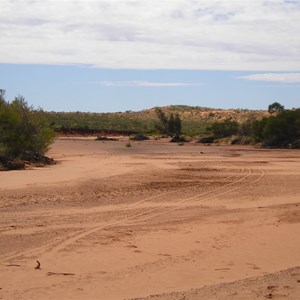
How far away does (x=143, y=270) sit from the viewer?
30.9 feet

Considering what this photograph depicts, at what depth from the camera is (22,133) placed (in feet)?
113

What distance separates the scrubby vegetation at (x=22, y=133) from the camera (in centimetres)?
3244

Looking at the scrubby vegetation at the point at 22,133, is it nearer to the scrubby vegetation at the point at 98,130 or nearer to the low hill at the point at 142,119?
the scrubby vegetation at the point at 98,130

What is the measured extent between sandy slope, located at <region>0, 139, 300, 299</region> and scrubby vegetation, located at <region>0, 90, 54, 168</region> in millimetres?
9843

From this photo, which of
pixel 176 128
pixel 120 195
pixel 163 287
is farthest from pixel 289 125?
pixel 163 287

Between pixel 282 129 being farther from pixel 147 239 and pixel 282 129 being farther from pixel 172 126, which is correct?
pixel 147 239

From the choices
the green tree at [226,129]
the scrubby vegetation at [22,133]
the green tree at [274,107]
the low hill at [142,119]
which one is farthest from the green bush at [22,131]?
the green tree at [274,107]

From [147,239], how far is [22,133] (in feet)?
78.1

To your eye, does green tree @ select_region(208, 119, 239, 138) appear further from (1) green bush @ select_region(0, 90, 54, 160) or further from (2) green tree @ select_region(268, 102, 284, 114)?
(1) green bush @ select_region(0, 90, 54, 160)

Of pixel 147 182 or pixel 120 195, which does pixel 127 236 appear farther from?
pixel 147 182

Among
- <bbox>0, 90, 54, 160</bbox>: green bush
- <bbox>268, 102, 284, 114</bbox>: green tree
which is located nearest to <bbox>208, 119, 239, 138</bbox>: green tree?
<bbox>268, 102, 284, 114</bbox>: green tree

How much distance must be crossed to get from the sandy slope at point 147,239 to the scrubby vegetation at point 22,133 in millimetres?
9843

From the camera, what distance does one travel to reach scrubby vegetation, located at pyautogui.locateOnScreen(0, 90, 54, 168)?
32.4 m

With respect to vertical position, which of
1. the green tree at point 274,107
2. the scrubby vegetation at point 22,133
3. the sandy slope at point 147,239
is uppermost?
the green tree at point 274,107
